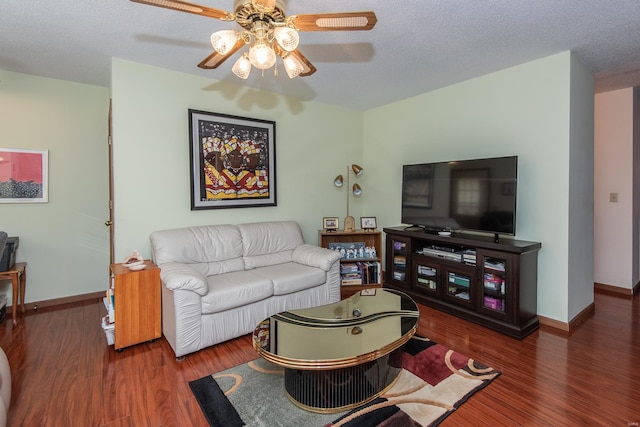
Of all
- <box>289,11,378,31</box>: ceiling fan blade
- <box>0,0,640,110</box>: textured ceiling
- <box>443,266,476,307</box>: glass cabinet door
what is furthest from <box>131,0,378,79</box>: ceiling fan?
<box>443,266,476,307</box>: glass cabinet door

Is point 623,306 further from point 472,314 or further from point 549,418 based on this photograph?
point 549,418

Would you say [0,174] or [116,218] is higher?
[0,174]

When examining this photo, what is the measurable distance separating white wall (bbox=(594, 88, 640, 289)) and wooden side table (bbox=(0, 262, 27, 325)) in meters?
6.43

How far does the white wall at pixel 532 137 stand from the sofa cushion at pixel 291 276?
6.55 ft

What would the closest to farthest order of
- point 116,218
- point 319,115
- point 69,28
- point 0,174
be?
point 69,28
point 116,218
point 0,174
point 319,115

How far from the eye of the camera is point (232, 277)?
9.48ft

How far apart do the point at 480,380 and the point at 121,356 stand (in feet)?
8.48

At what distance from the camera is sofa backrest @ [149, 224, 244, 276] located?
2.90 metres

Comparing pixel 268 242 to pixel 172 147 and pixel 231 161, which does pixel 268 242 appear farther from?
pixel 172 147

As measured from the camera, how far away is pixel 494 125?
321 centimetres

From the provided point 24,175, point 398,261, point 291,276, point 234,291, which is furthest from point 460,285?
point 24,175

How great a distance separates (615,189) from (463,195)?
7.27 feet

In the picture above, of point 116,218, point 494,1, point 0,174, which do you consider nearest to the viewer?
point 494,1

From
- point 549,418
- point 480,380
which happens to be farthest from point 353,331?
point 549,418
